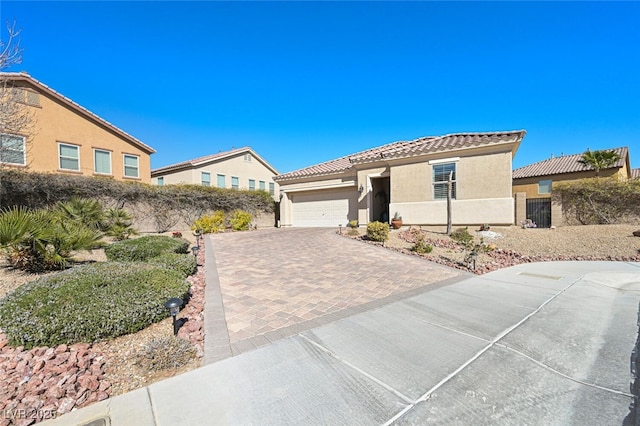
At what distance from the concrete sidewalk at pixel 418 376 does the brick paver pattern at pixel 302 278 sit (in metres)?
0.73

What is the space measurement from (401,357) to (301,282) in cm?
331

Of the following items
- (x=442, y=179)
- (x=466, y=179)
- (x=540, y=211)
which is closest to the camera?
(x=466, y=179)

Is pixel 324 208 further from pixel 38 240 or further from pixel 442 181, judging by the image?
pixel 38 240

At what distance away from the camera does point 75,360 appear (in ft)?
9.20

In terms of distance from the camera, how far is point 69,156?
599 inches

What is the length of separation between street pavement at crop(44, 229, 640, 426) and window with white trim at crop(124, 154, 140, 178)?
16557mm

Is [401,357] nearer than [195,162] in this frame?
Yes

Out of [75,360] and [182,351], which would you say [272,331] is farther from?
[75,360]

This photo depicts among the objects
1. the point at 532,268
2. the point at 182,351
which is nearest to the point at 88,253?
the point at 182,351

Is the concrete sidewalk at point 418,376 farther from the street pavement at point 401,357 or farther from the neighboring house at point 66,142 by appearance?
the neighboring house at point 66,142

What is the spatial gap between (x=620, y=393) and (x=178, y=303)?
472 centimetres

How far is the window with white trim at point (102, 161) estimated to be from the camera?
16312mm

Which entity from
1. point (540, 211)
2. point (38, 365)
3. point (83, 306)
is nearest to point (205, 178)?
point (83, 306)

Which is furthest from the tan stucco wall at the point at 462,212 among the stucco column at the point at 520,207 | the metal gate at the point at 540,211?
the metal gate at the point at 540,211
